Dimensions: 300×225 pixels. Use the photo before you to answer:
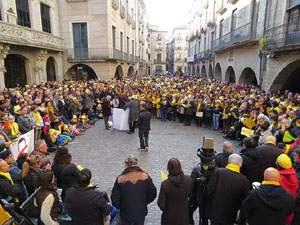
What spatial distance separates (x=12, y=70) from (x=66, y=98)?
23.9 feet

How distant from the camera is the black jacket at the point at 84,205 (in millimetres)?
2748

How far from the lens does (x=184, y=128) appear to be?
1057 cm

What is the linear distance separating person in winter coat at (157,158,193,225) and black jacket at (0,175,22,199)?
2.22m

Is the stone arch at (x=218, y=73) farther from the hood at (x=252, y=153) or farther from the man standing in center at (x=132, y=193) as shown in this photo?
the man standing in center at (x=132, y=193)

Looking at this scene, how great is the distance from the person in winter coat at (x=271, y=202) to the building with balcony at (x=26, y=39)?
13.7 m

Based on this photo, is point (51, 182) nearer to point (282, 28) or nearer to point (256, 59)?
point (282, 28)

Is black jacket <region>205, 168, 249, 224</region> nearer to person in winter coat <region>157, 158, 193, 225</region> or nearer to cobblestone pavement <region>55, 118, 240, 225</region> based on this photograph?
person in winter coat <region>157, 158, 193, 225</region>

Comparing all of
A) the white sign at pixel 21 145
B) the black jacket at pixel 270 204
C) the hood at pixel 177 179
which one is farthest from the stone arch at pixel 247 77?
the hood at pixel 177 179

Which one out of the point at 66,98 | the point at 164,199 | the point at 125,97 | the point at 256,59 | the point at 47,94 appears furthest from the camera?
the point at 256,59

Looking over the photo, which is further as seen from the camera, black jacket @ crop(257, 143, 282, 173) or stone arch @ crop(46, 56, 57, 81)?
stone arch @ crop(46, 56, 57, 81)

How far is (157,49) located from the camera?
224ft

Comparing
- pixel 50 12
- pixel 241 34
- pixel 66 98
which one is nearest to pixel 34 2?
pixel 50 12

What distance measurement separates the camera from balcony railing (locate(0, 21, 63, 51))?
1175 cm

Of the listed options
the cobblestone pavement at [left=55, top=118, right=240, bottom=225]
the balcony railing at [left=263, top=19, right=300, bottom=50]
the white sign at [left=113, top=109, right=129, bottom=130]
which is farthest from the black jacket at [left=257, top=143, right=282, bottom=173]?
the balcony railing at [left=263, top=19, right=300, bottom=50]
